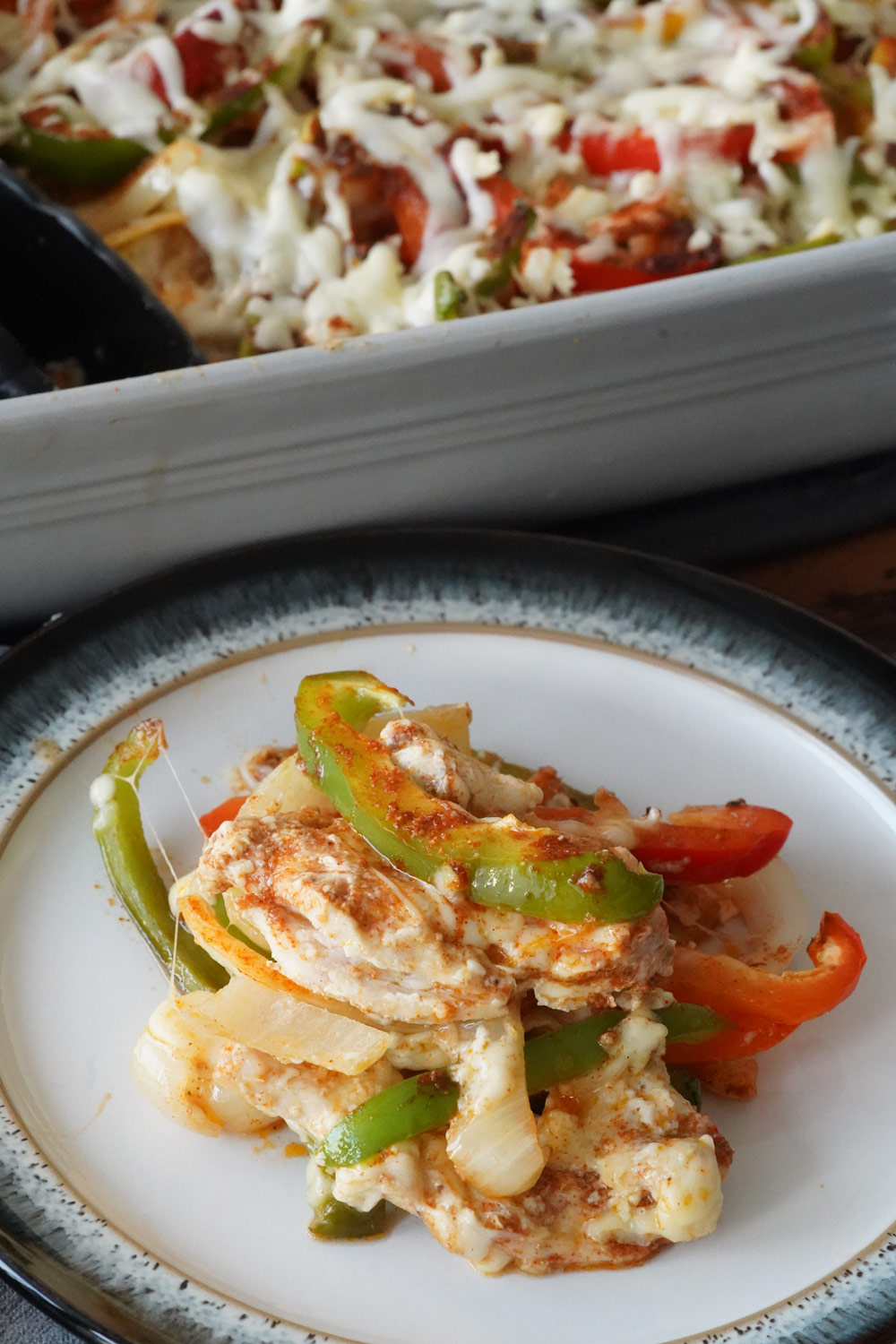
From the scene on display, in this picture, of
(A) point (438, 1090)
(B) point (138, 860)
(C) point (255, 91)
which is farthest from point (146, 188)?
(A) point (438, 1090)

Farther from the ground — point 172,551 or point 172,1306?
point 172,551

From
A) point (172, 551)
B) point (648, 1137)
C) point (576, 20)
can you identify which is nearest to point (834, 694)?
point (648, 1137)

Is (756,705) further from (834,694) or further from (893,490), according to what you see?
(893,490)

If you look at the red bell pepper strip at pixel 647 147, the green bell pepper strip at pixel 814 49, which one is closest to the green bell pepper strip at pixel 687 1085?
the red bell pepper strip at pixel 647 147

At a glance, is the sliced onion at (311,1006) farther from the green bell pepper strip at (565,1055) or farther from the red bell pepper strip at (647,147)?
the red bell pepper strip at (647,147)

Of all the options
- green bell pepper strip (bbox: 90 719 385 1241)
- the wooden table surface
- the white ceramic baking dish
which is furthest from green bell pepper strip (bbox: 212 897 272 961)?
the wooden table surface
